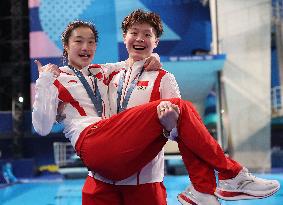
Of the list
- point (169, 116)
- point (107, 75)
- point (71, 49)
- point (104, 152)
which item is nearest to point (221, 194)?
point (169, 116)

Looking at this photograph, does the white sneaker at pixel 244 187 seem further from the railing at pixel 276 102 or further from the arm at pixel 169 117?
the railing at pixel 276 102

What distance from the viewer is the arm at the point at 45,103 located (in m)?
2.16

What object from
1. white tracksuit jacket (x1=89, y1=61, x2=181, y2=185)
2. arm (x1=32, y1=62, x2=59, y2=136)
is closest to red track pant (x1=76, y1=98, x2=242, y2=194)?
white tracksuit jacket (x1=89, y1=61, x2=181, y2=185)

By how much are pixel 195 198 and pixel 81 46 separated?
3.88 feet

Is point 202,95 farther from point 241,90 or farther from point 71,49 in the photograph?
point 71,49

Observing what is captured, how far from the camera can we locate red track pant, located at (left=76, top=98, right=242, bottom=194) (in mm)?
1815

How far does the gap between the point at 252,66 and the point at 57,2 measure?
254 inches

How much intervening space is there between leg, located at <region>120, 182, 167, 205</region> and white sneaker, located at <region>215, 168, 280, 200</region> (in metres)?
0.45

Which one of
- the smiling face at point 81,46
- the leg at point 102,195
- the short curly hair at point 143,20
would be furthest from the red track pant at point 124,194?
the short curly hair at point 143,20

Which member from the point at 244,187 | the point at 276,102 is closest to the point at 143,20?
the point at 244,187

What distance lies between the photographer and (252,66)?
12156 mm

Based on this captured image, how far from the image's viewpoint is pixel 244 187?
6.16 ft

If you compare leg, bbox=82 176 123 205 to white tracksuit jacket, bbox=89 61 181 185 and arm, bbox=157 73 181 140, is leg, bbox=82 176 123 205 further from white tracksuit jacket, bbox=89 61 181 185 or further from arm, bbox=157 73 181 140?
arm, bbox=157 73 181 140

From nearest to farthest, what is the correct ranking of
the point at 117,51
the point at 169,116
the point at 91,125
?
the point at 169,116 < the point at 91,125 < the point at 117,51
